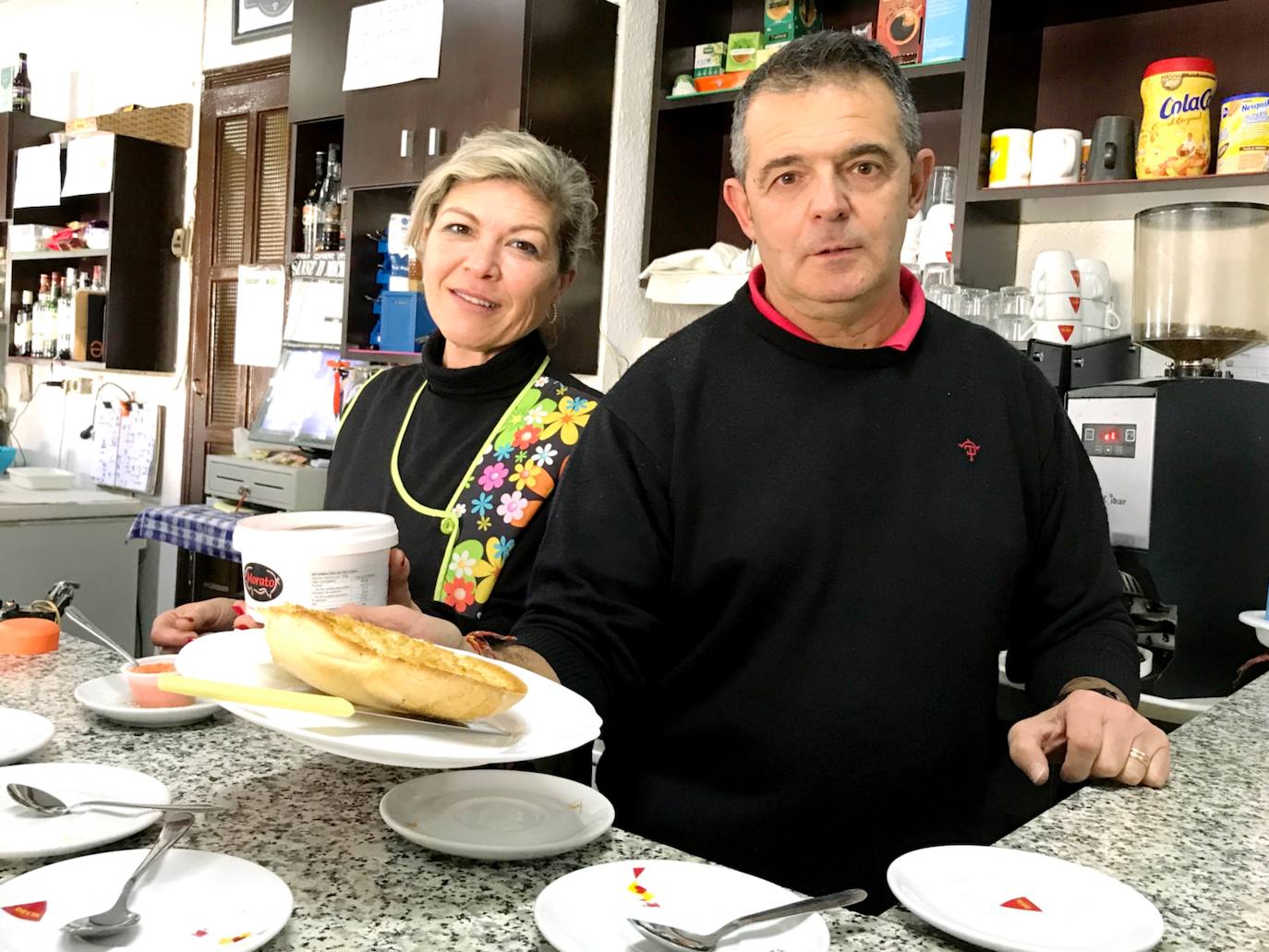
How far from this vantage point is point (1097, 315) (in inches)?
98.7

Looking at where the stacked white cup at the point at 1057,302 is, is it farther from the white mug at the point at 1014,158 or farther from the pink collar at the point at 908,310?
the pink collar at the point at 908,310

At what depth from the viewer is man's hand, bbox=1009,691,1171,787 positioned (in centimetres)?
104

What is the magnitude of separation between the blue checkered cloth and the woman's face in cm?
179

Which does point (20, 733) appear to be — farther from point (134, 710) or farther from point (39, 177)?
point (39, 177)

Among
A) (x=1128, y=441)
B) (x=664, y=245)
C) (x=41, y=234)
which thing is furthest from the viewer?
(x=41, y=234)

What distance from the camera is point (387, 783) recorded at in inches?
36.1

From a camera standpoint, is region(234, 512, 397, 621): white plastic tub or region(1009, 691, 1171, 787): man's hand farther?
region(1009, 691, 1171, 787): man's hand

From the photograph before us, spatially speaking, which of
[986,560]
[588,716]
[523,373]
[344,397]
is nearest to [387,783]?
[588,716]

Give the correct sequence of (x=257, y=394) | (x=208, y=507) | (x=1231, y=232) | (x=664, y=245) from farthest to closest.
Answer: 1. (x=257, y=394)
2. (x=208, y=507)
3. (x=664, y=245)
4. (x=1231, y=232)

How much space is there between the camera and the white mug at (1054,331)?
2439mm

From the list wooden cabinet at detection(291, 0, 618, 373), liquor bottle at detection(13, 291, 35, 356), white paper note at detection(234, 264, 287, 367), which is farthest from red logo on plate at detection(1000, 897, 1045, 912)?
liquor bottle at detection(13, 291, 35, 356)

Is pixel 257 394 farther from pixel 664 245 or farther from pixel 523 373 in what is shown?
pixel 523 373

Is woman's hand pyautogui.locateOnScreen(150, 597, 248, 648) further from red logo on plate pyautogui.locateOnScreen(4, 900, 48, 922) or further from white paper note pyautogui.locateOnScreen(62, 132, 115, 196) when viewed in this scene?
white paper note pyautogui.locateOnScreen(62, 132, 115, 196)

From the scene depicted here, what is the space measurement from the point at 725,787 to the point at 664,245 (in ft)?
7.20
